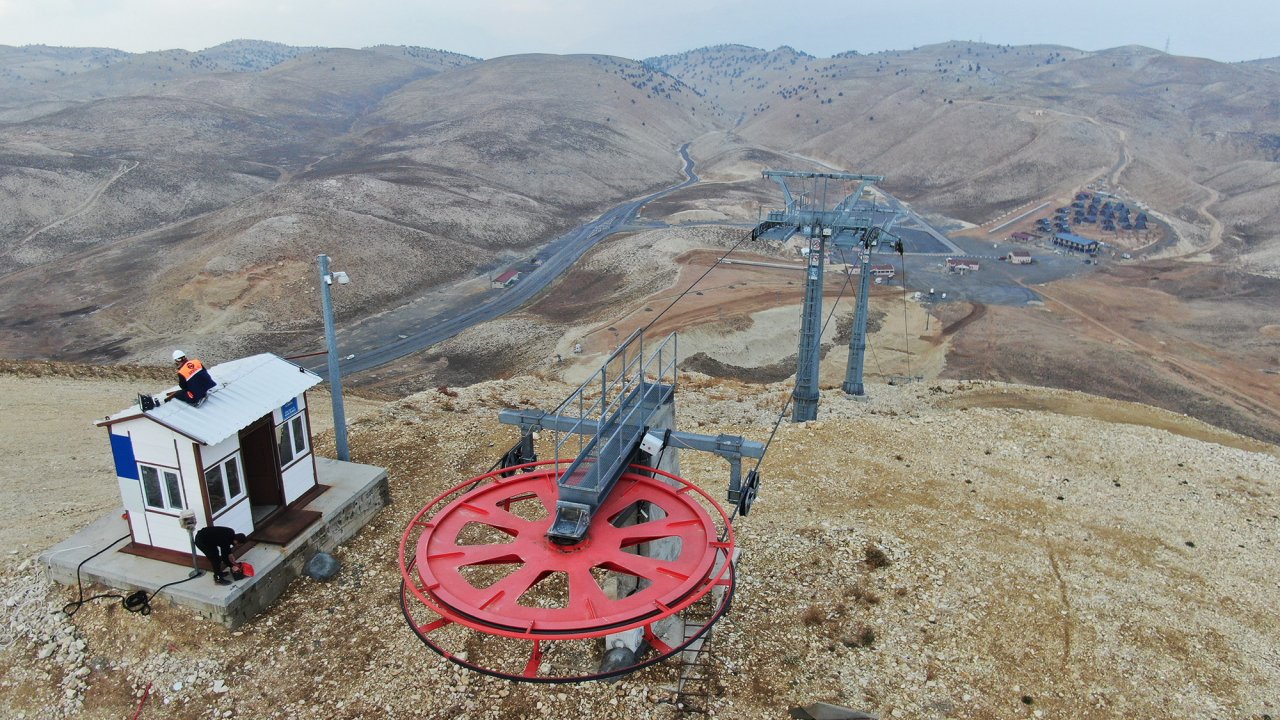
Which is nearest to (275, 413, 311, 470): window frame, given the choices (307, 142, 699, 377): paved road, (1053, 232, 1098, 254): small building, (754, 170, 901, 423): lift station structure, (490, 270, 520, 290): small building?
(754, 170, 901, 423): lift station structure

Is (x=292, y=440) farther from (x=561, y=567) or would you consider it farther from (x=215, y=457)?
(x=561, y=567)

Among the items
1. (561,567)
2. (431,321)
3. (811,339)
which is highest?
(561,567)

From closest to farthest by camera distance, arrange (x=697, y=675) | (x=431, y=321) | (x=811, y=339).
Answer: (x=697, y=675) < (x=811, y=339) < (x=431, y=321)

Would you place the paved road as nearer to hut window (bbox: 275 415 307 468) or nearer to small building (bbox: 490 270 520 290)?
small building (bbox: 490 270 520 290)

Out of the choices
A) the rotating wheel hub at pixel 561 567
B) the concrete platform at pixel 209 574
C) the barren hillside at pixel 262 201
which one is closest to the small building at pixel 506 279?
the barren hillside at pixel 262 201

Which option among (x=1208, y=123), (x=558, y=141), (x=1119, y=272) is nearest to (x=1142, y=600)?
(x=1119, y=272)

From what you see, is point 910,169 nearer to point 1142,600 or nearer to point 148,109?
point 1142,600

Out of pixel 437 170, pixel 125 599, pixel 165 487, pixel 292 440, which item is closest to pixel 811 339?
pixel 292 440

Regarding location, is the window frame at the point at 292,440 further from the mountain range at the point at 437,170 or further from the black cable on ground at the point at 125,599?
the mountain range at the point at 437,170
